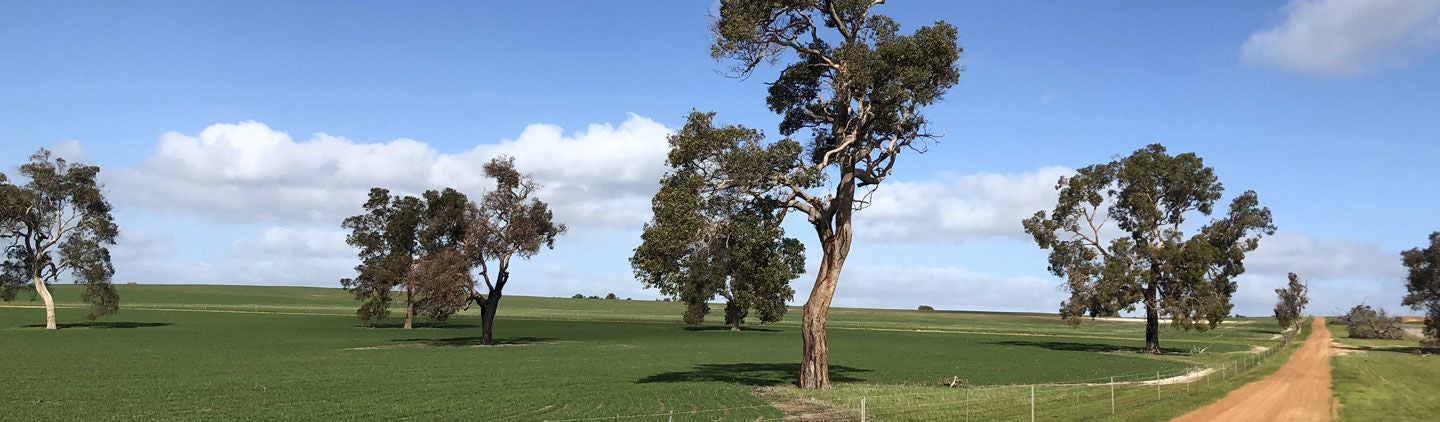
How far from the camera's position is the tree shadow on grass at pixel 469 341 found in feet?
223

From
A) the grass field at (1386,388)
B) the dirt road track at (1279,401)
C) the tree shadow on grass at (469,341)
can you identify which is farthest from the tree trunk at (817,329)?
the tree shadow on grass at (469,341)

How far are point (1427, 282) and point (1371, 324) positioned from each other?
2227 inches

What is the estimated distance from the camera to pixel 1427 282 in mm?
82062

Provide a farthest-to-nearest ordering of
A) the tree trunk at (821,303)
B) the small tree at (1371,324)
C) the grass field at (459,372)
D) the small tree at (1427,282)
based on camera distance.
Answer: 1. the small tree at (1371,324)
2. the small tree at (1427,282)
3. the tree trunk at (821,303)
4. the grass field at (459,372)

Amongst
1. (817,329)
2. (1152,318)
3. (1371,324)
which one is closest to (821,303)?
(817,329)

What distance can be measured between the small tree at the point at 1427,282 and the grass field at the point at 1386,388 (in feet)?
66.6

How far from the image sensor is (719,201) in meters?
33.8

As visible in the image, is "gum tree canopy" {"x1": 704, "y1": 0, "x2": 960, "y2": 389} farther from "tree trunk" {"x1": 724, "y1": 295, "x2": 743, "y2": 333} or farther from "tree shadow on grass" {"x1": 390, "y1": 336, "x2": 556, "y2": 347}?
"tree trunk" {"x1": 724, "y1": 295, "x2": 743, "y2": 333}

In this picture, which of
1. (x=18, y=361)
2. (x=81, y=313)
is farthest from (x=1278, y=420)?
(x=81, y=313)

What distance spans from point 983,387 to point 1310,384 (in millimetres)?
18141

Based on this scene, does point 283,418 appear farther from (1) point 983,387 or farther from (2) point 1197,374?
(2) point 1197,374

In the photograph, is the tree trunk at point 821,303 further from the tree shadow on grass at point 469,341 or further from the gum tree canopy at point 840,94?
the tree shadow on grass at point 469,341

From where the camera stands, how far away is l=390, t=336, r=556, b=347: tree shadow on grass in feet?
223

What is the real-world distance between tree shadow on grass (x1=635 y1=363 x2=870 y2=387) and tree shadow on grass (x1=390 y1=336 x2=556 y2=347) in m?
25.9
